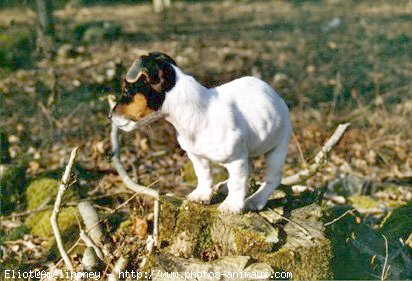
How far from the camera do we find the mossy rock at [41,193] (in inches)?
222

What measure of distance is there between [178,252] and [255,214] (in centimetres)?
63

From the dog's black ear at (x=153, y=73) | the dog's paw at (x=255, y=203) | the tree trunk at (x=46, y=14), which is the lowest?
the dog's paw at (x=255, y=203)

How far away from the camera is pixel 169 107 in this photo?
321 cm

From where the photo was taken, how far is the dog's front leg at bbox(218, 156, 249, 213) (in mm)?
3459

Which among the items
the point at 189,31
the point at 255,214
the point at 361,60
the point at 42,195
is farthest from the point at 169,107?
the point at 189,31

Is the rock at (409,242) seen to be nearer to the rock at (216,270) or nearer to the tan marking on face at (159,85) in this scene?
the rock at (216,270)

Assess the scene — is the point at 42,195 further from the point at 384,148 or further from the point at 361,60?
the point at 361,60

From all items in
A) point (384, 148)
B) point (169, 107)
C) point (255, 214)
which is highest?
point (169, 107)

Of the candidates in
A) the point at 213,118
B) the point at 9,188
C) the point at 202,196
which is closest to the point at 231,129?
the point at 213,118

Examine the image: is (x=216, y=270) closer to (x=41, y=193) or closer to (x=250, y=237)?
(x=250, y=237)

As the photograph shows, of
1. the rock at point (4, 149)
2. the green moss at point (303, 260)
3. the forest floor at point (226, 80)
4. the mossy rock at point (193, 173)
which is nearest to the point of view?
the green moss at point (303, 260)

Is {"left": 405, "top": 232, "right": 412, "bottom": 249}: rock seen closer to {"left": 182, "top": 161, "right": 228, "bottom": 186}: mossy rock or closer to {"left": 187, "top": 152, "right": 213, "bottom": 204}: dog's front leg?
{"left": 187, "top": 152, "right": 213, "bottom": 204}: dog's front leg

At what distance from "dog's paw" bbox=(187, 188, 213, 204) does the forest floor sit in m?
0.95

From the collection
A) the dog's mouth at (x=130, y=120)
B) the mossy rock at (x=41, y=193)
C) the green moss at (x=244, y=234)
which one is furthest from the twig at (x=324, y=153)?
the mossy rock at (x=41, y=193)
